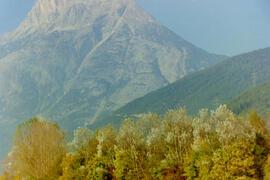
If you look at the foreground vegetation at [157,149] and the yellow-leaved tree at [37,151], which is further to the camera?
the yellow-leaved tree at [37,151]

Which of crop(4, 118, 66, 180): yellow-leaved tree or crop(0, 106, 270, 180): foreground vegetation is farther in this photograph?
crop(4, 118, 66, 180): yellow-leaved tree

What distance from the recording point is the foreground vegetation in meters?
34.5

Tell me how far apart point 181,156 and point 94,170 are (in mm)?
14366

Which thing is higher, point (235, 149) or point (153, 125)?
point (153, 125)

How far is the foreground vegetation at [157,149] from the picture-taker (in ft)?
113

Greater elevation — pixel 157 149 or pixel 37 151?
pixel 37 151

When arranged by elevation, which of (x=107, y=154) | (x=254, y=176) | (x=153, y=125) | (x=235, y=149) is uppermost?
(x=153, y=125)

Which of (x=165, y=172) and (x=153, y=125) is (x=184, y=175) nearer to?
(x=165, y=172)

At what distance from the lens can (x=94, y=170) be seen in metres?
48.7

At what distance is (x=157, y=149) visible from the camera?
44.7 m

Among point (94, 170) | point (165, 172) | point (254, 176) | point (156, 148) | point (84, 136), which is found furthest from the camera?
point (84, 136)

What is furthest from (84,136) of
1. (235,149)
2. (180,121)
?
(235,149)

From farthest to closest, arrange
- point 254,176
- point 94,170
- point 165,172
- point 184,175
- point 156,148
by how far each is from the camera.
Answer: point 94,170 → point 156,148 → point 165,172 → point 184,175 → point 254,176

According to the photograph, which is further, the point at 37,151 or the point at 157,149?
the point at 37,151
